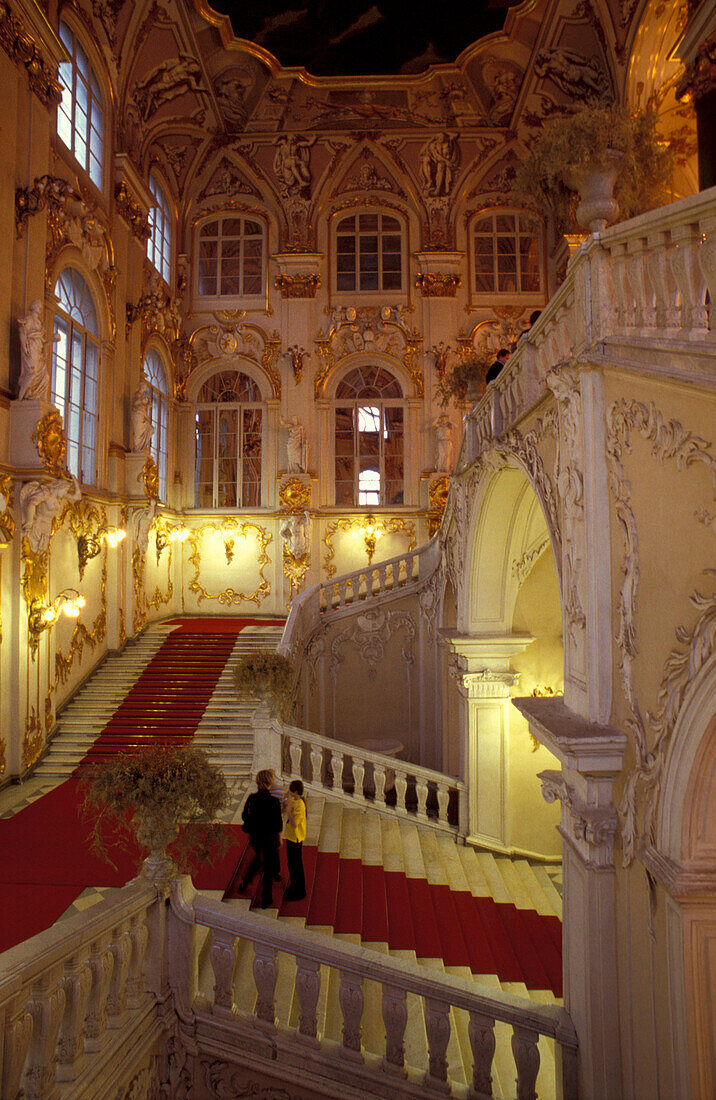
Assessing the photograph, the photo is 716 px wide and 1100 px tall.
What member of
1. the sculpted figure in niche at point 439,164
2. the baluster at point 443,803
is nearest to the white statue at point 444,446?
the sculpted figure in niche at point 439,164

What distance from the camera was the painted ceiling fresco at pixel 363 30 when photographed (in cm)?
1381

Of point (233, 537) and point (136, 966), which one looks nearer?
point (136, 966)

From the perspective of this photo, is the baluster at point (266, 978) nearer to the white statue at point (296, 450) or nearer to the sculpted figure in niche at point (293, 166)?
the white statue at point (296, 450)

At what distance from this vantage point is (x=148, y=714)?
422 inches

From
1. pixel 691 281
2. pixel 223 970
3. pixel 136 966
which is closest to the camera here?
pixel 691 281

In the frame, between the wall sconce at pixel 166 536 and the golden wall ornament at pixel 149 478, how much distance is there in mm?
1443

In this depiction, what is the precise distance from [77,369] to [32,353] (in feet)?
7.75

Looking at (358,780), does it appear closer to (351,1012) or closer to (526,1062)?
(351,1012)

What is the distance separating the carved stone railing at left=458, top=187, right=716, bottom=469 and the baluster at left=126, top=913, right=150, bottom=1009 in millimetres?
4505

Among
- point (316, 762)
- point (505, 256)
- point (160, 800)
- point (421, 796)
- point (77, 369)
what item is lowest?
point (421, 796)

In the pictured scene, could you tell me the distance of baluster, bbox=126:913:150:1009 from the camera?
441 centimetres

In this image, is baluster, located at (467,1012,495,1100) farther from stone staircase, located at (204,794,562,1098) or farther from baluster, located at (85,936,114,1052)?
baluster, located at (85,936,114,1052)

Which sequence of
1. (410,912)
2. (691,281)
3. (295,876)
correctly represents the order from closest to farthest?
1. (691,281)
2. (295,876)
3. (410,912)

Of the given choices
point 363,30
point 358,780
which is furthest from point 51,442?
point 363,30
